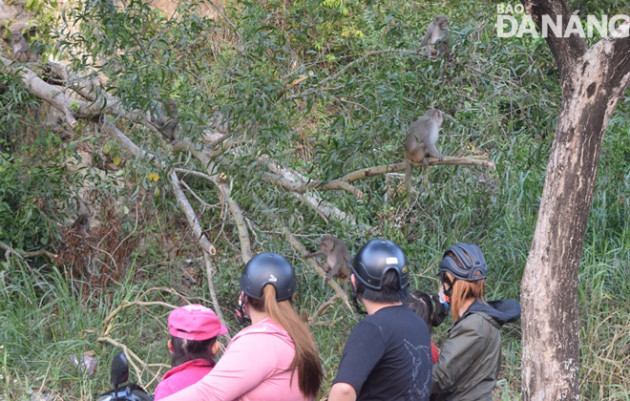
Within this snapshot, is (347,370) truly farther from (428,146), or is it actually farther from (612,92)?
(428,146)

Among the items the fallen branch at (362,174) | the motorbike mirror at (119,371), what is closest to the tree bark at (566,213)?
the fallen branch at (362,174)

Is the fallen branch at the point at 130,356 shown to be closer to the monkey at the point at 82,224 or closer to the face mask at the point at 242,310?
the face mask at the point at 242,310

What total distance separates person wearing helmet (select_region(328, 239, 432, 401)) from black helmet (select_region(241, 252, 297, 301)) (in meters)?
0.23

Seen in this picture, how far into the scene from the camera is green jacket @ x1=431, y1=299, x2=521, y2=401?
9.64ft

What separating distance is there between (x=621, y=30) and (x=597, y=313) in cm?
233

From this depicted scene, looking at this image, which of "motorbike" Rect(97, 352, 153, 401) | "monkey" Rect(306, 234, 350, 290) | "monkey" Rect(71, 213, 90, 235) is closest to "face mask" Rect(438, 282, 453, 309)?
"motorbike" Rect(97, 352, 153, 401)

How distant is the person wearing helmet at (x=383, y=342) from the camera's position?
2285mm

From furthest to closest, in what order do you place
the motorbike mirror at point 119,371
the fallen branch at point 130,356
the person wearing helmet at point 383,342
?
the fallen branch at point 130,356 < the person wearing helmet at point 383,342 < the motorbike mirror at point 119,371

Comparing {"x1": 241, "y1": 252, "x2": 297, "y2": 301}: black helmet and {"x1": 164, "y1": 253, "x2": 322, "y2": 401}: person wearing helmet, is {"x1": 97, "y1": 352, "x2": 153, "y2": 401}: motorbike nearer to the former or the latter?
{"x1": 164, "y1": 253, "x2": 322, "y2": 401}: person wearing helmet

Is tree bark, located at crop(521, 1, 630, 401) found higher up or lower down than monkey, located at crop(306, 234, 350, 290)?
higher up

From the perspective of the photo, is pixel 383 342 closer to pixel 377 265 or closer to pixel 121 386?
pixel 377 265

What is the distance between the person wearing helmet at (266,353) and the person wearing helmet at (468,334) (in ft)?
2.28

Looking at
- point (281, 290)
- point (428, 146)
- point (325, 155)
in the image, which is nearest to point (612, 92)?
point (428, 146)

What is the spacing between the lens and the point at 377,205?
19.6ft
